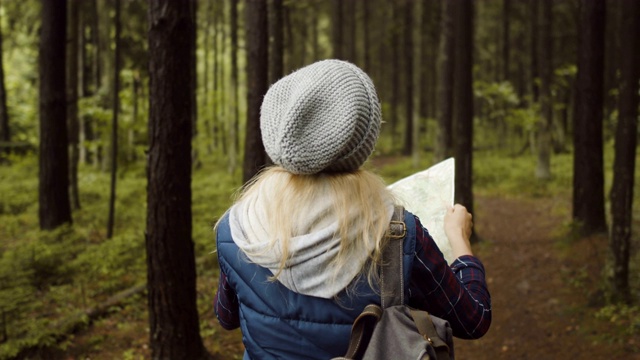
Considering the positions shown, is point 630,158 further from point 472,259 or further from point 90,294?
point 90,294

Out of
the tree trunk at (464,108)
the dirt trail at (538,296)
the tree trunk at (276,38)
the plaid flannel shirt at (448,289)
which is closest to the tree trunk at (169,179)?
the plaid flannel shirt at (448,289)

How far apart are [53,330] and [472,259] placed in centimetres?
626

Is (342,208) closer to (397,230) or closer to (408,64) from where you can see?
(397,230)

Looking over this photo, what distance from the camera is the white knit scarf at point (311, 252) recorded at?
5.70 ft

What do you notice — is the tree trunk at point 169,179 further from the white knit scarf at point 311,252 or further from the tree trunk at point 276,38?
the tree trunk at point 276,38

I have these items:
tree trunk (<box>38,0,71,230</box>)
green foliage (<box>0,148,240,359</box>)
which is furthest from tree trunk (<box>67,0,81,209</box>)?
tree trunk (<box>38,0,71,230</box>)

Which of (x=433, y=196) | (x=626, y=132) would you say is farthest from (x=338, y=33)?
(x=433, y=196)

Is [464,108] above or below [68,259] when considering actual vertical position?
above

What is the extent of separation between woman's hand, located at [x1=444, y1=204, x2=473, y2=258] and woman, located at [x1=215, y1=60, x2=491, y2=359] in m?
0.24

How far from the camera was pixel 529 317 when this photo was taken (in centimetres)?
845

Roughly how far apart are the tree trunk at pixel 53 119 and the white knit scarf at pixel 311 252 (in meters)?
11.5

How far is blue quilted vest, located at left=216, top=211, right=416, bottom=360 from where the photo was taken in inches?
69.9

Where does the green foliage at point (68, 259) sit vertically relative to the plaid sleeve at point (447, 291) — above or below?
below

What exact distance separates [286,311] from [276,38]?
9.24 meters
